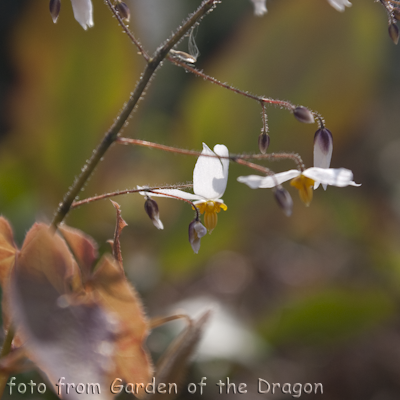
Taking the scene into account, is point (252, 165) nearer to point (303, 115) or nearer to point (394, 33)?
point (303, 115)

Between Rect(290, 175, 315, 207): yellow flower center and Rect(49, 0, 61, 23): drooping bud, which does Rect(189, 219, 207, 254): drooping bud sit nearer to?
Rect(290, 175, 315, 207): yellow flower center

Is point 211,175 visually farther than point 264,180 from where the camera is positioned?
Yes

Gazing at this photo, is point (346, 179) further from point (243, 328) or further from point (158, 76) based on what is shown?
point (158, 76)

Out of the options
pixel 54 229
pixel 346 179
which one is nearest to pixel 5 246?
pixel 54 229

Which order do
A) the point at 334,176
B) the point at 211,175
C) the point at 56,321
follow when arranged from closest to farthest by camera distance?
1. the point at 56,321
2. the point at 334,176
3. the point at 211,175

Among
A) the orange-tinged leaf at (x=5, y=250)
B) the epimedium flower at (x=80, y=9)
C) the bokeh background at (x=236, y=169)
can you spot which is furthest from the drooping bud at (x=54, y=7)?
the bokeh background at (x=236, y=169)

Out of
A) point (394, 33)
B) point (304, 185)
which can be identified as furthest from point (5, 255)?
point (394, 33)

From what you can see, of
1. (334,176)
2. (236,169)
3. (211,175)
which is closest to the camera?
(334,176)
